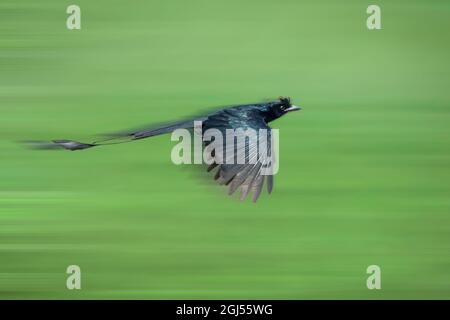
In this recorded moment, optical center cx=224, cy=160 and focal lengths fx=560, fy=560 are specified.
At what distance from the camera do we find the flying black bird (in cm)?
194

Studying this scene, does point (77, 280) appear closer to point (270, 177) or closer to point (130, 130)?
point (130, 130)

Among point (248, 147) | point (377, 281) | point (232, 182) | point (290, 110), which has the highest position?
point (290, 110)

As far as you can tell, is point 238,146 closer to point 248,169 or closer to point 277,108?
point 248,169

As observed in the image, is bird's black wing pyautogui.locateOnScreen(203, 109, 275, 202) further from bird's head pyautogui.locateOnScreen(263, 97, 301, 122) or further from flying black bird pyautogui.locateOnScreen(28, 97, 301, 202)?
bird's head pyautogui.locateOnScreen(263, 97, 301, 122)

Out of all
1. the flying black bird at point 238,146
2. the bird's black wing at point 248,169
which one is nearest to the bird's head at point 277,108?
the flying black bird at point 238,146

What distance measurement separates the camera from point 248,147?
2.07 meters

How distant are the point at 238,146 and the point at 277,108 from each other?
18.6 inches

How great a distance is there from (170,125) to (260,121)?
446 mm

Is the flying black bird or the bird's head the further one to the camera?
the bird's head

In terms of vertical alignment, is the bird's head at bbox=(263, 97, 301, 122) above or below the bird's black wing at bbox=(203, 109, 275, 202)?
above

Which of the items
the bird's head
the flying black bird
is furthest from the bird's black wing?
the bird's head

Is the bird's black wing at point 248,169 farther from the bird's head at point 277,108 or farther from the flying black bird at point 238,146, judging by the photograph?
the bird's head at point 277,108

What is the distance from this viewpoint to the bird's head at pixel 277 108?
247cm

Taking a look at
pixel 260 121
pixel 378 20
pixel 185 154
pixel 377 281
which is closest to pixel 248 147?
pixel 260 121
